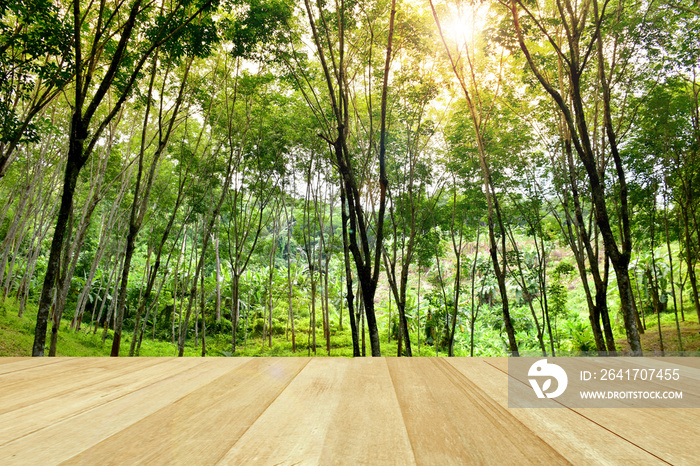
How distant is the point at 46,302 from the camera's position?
3.02 m

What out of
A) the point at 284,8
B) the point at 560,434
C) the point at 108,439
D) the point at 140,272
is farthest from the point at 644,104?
the point at 140,272

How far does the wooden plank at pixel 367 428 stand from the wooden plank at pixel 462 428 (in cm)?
2

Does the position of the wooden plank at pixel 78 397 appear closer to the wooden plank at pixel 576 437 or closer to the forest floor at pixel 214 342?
the wooden plank at pixel 576 437

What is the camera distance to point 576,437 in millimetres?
580

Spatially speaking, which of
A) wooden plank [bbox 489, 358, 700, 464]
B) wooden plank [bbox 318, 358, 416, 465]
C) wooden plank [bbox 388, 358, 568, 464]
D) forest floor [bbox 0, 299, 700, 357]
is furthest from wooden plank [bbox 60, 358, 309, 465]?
forest floor [bbox 0, 299, 700, 357]

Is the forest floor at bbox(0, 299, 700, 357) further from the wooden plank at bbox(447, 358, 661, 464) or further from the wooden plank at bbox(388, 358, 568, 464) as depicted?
the wooden plank at bbox(447, 358, 661, 464)

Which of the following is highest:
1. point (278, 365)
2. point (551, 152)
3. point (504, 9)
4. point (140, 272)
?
point (504, 9)

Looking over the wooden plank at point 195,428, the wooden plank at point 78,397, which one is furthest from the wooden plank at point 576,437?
the wooden plank at point 78,397

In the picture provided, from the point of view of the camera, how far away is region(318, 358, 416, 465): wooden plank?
19.6 inches

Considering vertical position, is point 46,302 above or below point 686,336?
above

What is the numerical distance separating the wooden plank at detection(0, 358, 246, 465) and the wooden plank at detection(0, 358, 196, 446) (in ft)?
0.08

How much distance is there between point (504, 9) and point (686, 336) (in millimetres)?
8716

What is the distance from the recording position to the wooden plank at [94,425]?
51 cm

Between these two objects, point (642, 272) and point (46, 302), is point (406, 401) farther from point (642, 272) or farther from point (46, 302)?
point (642, 272)
